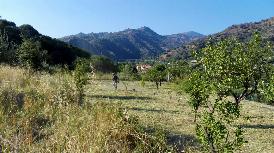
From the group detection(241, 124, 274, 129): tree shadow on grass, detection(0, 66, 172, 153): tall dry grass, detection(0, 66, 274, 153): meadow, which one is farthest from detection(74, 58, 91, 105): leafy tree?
detection(241, 124, 274, 129): tree shadow on grass

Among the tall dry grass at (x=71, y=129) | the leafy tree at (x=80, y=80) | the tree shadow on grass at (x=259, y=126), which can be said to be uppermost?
the leafy tree at (x=80, y=80)

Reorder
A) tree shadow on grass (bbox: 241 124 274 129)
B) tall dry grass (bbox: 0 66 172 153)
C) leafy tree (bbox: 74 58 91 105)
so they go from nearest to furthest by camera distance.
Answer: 1. tall dry grass (bbox: 0 66 172 153)
2. leafy tree (bbox: 74 58 91 105)
3. tree shadow on grass (bbox: 241 124 274 129)

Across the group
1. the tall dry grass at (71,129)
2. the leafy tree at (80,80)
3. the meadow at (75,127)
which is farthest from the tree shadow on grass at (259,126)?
the tall dry grass at (71,129)

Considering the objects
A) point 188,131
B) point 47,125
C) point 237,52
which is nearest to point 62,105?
point 47,125

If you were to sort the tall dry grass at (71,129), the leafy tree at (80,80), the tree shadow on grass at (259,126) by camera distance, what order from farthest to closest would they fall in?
the tree shadow on grass at (259,126) → the leafy tree at (80,80) → the tall dry grass at (71,129)

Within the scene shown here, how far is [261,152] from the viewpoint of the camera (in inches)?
495

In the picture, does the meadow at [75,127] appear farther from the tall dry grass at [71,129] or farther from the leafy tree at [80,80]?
the leafy tree at [80,80]

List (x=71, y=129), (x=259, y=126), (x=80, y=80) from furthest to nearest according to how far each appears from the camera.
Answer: (x=80, y=80) → (x=259, y=126) → (x=71, y=129)

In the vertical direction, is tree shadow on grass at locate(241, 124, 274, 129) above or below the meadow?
below

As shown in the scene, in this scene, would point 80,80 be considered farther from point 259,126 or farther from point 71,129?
point 71,129

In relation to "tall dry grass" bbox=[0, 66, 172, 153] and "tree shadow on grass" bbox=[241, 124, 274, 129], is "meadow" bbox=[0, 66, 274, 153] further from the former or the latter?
"tree shadow on grass" bbox=[241, 124, 274, 129]

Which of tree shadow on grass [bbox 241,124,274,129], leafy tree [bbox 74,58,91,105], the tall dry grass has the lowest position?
tree shadow on grass [bbox 241,124,274,129]

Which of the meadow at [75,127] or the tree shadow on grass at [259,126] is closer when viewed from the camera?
the meadow at [75,127]

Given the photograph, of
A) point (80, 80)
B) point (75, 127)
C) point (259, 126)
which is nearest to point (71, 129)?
point (75, 127)
